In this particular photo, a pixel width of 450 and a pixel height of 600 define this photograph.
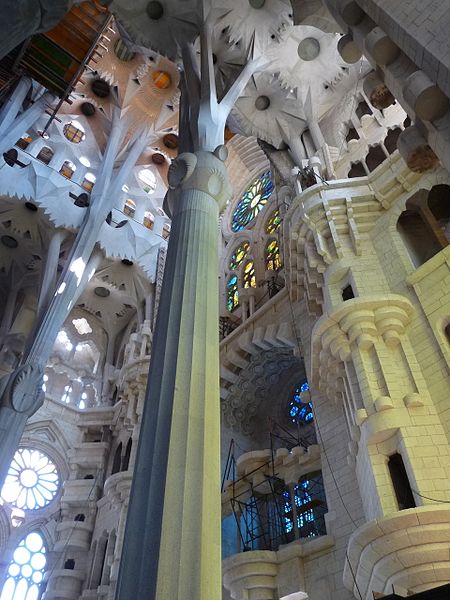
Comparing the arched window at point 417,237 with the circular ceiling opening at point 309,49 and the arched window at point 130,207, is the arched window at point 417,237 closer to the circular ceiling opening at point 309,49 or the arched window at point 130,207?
the circular ceiling opening at point 309,49

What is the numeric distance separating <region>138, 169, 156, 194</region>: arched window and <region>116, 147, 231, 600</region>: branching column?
1476cm

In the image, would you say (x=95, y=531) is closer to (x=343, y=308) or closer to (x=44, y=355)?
(x=44, y=355)

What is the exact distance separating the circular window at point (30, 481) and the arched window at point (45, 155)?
9928 millimetres

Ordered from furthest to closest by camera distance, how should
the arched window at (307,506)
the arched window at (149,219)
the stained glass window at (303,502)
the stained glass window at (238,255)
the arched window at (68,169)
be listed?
the arched window at (149,219) → the arched window at (68,169) → the stained glass window at (238,255) → the stained glass window at (303,502) → the arched window at (307,506)

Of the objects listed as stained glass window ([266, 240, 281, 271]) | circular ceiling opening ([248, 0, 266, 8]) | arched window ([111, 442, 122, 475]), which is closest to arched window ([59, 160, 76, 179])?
stained glass window ([266, 240, 281, 271])

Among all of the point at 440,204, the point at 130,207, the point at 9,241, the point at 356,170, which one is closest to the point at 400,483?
the point at 440,204

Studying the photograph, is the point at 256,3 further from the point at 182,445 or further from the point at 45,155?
the point at 182,445

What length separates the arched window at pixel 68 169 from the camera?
17844mm

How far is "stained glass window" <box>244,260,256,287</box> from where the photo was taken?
15609mm

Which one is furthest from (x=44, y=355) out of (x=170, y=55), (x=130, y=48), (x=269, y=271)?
(x=130, y=48)

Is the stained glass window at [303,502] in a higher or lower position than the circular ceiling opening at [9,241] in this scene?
lower

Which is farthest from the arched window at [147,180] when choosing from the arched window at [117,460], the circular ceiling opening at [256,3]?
the circular ceiling opening at [256,3]

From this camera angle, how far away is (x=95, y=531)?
14773 millimetres

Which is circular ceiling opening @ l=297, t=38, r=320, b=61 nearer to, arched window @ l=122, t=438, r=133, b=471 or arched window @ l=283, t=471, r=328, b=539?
arched window @ l=283, t=471, r=328, b=539
